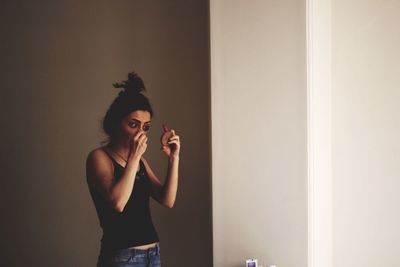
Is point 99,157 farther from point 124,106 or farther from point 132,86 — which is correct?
point 132,86

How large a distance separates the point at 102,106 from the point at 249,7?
3.20ft

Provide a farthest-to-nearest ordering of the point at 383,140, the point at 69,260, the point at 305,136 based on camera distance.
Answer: the point at 69,260
the point at 383,140
the point at 305,136

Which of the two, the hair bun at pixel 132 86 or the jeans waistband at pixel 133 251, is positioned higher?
the hair bun at pixel 132 86

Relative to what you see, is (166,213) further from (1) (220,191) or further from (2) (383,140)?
(2) (383,140)

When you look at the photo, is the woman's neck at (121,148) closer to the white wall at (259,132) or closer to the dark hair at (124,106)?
the dark hair at (124,106)

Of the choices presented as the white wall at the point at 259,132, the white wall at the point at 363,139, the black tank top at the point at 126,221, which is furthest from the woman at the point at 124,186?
the white wall at the point at 363,139

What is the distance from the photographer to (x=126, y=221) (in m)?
1.73

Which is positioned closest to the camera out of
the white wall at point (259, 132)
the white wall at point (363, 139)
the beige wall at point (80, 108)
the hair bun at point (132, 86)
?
the hair bun at point (132, 86)

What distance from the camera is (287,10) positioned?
2.10m

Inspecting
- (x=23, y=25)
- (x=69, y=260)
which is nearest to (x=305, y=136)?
(x=69, y=260)

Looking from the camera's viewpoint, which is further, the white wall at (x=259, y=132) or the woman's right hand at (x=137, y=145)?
the white wall at (x=259, y=132)

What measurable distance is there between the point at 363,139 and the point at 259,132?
0.56 metres

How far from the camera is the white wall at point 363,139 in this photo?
2211mm

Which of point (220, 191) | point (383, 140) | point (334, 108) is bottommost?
point (220, 191)
